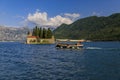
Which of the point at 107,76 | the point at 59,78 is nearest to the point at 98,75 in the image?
the point at 107,76

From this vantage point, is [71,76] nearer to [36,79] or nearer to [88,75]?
[88,75]

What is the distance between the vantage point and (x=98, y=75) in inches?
2432

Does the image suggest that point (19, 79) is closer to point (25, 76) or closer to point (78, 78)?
point (25, 76)

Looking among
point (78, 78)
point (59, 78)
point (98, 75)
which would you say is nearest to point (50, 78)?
point (59, 78)

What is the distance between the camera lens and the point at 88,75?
61.9m

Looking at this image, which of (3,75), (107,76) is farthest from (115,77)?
(3,75)

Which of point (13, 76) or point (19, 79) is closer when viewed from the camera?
point (19, 79)

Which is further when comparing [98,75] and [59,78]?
[98,75]

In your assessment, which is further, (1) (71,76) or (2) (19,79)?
(1) (71,76)

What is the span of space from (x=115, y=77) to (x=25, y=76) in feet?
69.5

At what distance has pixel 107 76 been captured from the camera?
60.4 metres

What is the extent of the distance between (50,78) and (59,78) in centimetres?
206

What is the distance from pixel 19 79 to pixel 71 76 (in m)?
12.4

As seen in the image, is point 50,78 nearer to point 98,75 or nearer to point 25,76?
point 25,76
